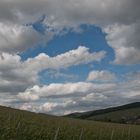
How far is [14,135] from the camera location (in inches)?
1123

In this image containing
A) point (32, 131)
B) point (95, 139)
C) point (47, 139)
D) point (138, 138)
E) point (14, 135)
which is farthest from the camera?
point (138, 138)

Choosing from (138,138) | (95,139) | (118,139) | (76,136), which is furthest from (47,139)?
(138,138)

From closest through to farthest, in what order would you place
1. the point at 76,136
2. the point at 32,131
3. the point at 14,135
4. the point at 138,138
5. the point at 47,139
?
1. the point at 14,135
2. the point at 47,139
3. the point at 32,131
4. the point at 76,136
5. the point at 138,138

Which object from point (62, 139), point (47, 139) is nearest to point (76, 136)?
point (62, 139)

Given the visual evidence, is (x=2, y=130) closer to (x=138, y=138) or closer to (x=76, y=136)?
(x=76, y=136)

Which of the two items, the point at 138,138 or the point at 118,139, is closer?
the point at 118,139

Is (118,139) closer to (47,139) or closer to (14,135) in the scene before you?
(47,139)

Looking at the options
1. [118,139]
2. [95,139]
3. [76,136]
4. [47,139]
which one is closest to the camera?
[47,139]

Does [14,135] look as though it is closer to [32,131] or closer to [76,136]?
[32,131]

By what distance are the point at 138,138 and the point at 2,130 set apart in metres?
24.4

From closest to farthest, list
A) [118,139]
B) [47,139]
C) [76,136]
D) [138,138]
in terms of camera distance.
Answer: [47,139] → [76,136] → [118,139] → [138,138]

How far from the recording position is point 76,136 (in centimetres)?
3628

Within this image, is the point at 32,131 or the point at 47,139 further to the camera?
the point at 32,131

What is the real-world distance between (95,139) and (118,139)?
4.91 metres
